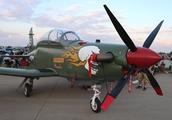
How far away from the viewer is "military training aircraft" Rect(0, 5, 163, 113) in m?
4.54

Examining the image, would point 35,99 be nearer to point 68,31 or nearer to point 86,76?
point 86,76

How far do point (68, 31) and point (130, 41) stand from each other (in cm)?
327

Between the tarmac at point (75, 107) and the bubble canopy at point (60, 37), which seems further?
the bubble canopy at point (60, 37)

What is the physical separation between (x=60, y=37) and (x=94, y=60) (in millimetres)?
2523

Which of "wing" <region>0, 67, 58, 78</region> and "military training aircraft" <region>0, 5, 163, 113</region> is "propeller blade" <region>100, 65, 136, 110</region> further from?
"wing" <region>0, 67, 58, 78</region>

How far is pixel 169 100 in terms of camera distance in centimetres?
684

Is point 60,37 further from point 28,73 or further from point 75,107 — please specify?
point 75,107

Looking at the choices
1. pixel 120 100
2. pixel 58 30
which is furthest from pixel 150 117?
pixel 58 30

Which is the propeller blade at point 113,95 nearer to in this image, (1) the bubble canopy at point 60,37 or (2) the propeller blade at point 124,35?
(2) the propeller blade at point 124,35

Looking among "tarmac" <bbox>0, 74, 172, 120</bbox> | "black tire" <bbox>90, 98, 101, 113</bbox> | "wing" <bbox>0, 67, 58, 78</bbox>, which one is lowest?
"tarmac" <bbox>0, 74, 172, 120</bbox>

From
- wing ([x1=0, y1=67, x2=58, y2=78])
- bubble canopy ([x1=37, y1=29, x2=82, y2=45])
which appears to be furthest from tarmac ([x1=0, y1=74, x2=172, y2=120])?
bubble canopy ([x1=37, y1=29, x2=82, y2=45])

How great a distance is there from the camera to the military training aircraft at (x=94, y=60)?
179 inches

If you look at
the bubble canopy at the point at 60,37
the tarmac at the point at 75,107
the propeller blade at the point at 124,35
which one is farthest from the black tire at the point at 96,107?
the bubble canopy at the point at 60,37

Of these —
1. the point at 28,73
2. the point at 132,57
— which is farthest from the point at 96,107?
the point at 28,73
